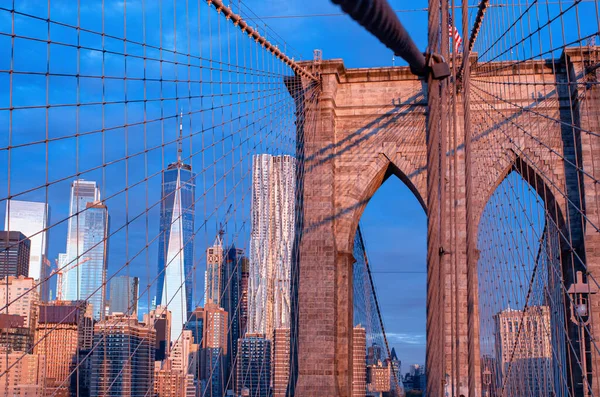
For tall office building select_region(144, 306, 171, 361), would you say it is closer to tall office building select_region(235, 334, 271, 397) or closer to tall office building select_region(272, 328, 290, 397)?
tall office building select_region(235, 334, 271, 397)

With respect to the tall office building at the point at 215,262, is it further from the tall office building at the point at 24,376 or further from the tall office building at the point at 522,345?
the tall office building at the point at 522,345

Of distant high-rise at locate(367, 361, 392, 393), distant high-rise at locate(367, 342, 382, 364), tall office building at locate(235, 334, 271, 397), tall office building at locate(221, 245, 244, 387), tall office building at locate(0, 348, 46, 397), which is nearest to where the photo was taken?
tall office building at locate(221, 245, 244, 387)

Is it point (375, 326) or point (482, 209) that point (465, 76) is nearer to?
point (482, 209)

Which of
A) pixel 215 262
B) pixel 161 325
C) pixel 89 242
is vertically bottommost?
pixel 215 262

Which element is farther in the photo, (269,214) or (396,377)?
(396,377)

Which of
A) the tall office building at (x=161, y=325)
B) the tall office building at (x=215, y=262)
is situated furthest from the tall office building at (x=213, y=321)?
the tall office building at (x=161, y=325)

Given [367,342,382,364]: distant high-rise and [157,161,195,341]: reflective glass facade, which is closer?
[157,161,195,341]: reflective glass facade

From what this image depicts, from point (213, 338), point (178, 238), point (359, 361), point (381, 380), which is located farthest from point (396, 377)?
point (178, 238)

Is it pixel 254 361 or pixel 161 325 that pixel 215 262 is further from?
pixel 161 325

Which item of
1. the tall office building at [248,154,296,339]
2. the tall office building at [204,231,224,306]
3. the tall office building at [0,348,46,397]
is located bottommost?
the tall office building at [0,348,46,397]

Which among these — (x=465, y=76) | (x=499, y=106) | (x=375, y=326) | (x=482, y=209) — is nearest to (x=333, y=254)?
(x=482, y=209)

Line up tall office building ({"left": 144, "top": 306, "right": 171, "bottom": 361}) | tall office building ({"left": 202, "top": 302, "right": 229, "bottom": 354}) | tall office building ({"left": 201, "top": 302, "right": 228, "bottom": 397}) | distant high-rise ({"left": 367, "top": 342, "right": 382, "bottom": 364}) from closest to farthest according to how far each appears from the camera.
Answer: tall office building ({"left": 144, "top": 306, "right": 171, "bottom": 361}) < tall office building ({"left": 201, "top": 302, "right": 228, "bottom": 397}) < tall office building ({"left": 202, "top": 302, "right": 229, "bottom": 354}) < distant high-rise ({"left": 367, "top": 342, "right": 382, "bottom": 364})

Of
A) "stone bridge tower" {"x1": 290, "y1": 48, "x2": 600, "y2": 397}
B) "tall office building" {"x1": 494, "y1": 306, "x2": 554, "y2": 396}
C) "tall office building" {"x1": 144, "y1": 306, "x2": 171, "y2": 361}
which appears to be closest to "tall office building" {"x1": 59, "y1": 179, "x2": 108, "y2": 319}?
"tall office building" {"x1": 144, "y1": 306, "x2": 171, "y2": 361}

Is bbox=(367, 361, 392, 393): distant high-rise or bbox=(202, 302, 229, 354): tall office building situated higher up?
bbox=(202, 302, 229, 354): tall office building
